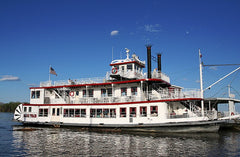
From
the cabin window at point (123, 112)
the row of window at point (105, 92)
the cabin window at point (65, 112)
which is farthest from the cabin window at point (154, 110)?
the cabin window at point (65, 112)

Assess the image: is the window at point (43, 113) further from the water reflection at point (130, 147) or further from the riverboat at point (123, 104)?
the water reflection at point (130, 147)

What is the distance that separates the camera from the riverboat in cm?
2294

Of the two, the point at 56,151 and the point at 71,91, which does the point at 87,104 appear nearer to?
the point at 71,91

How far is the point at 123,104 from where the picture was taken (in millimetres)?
25656

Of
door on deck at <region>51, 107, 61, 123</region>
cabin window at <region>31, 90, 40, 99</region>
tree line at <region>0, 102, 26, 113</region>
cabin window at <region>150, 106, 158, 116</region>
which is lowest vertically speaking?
tree line at <region>0, 102, 26, 113</region>

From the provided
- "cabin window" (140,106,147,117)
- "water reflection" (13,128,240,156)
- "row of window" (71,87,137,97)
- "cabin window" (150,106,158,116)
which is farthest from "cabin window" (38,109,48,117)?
"cabin window" (150,106,158,116)

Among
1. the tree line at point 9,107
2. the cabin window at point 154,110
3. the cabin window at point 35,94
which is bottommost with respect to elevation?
the tree line at point 9,107

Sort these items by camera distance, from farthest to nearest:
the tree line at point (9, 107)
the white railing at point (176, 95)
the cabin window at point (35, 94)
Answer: the tree line at point (9, 107)
the cabin window at point (35, 94)
the white railing at point (176, 95)

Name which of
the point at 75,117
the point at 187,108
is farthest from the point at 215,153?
the point at 75,117

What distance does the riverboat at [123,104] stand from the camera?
2294 centimetres

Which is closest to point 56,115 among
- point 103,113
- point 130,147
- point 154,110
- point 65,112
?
point 65,112

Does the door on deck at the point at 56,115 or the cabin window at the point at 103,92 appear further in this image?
the door on deck at the point at 56,115

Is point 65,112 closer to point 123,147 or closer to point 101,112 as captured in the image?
point 101,112

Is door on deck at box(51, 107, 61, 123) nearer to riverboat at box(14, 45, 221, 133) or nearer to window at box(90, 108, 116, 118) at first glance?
riverboat at box(14, 45, 221, 133)
